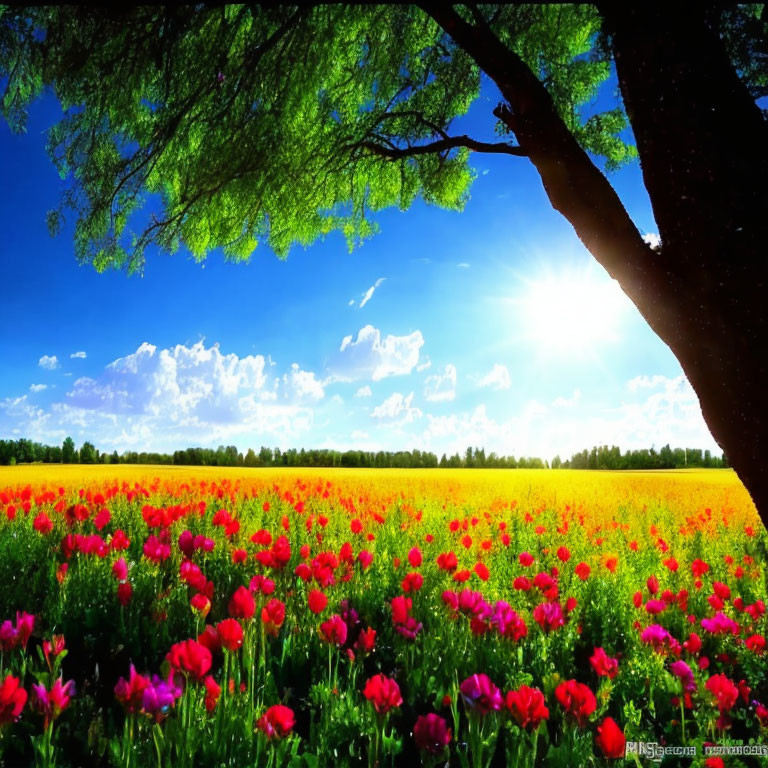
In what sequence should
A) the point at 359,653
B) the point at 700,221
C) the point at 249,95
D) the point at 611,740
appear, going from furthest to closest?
the point at 249,95
the point at 700,221
the point at 359,653
the point at 611,740

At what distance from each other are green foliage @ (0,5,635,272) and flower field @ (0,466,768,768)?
13.3 ft

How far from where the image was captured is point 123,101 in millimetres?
6828

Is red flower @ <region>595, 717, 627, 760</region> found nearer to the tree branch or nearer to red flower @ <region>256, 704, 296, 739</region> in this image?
red flower @ <region>256, 704, 296, 739</region>

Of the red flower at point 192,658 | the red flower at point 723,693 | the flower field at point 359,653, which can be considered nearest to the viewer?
the red flower at point 192,658

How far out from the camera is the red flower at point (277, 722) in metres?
1.78

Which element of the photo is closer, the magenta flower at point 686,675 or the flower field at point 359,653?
the flower field at point 359,653

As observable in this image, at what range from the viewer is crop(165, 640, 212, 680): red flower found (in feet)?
6.21

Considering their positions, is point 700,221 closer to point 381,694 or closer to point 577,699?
point 577,699

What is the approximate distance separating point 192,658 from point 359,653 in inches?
37.9

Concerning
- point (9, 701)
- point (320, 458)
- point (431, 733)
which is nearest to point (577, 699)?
point (431, 733)

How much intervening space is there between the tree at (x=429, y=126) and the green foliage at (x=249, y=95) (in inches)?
1.1

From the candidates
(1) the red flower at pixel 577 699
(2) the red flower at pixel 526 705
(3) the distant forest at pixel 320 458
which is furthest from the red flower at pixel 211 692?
(3) the distant forest at pixel 320 458

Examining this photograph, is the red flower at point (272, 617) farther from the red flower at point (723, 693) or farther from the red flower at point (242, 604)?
the red flower at point (723, 693)

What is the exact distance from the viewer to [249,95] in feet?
21.3
